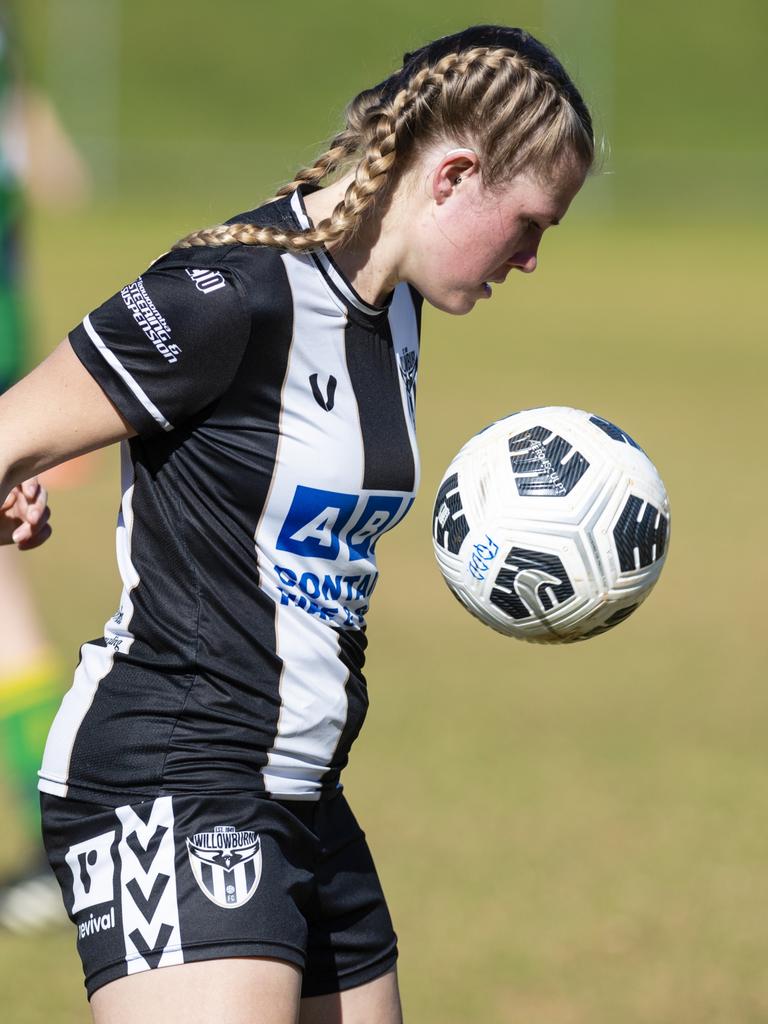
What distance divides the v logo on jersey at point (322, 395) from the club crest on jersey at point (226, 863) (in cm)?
74

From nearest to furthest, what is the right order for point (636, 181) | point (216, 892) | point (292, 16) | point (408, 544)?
point (216, 892) → point (408, 544) → point (636, 181) → point (292, 16)

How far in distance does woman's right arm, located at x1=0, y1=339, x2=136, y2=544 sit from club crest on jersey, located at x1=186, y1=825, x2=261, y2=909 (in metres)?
0.67

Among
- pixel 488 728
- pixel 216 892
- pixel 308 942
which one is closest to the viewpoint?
pixel 216 892

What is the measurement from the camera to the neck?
280 centimetres

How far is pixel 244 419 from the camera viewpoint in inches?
104

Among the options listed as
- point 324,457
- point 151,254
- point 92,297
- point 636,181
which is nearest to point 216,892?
point 324,457

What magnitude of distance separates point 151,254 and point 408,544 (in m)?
12.1

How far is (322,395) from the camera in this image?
2.72m

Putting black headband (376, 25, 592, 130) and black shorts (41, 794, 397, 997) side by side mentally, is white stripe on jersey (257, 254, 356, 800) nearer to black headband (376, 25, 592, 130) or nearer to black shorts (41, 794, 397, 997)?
black shorts (41, 794, 397, 997)

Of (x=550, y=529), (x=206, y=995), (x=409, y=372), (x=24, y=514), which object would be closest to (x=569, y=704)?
(x=550, y=529)

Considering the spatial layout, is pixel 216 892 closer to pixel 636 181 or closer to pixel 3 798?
pixel 3 798

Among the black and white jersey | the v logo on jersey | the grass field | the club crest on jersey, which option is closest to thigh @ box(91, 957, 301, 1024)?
the club crest on jersey

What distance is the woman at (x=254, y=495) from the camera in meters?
2.54

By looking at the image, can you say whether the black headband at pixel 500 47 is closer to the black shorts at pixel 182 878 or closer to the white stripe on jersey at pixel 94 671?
the white stripe on jersey at pixel 94 671
